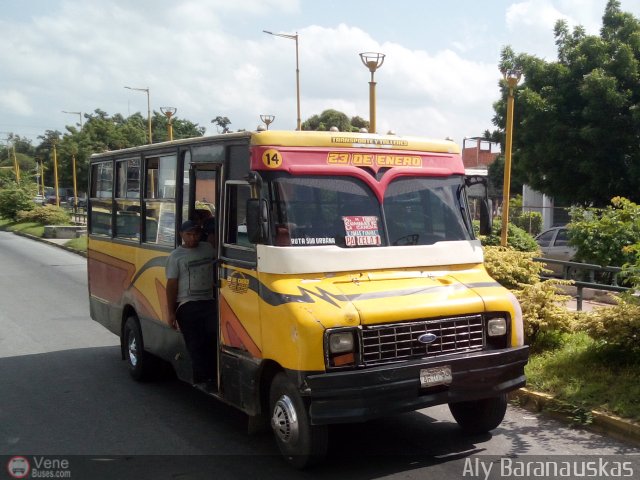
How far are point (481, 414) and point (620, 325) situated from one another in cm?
181

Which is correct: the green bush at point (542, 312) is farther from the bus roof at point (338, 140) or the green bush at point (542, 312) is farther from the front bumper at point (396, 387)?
the front bumper at point (396, 387)

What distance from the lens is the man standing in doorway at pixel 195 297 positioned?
6543 millimetres

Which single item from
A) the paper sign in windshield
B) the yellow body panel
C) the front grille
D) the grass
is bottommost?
the grass

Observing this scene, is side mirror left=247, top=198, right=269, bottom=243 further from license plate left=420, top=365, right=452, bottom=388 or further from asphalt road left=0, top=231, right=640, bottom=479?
asphalt road left=0, top=231, right=640, bottom=479

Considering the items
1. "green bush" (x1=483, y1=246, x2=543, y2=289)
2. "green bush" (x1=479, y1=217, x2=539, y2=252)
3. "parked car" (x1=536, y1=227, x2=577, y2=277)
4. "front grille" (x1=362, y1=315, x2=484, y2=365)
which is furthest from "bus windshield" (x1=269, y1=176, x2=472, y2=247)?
"parked car" (x1=536, y1=227, x2=577, y2=277)

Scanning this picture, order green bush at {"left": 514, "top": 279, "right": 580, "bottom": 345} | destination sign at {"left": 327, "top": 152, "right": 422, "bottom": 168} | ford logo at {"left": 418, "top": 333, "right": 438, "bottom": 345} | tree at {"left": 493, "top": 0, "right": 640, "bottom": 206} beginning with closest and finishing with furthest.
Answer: ford logo at {"left": 418, "top": 333, "right": 438, "bottom": 345}, destination sign at {"left": 327, "top": 152, "right": 422, "bottom": 168}, green bush at {"left": 514, "top": 279, "right": 580, "bottom": 345}, tree at {"left": 493, "top": 0, "right": 640, "bottom": 206}

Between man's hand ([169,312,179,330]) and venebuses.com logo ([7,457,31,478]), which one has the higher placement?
man's hand ([169,312,179,330])

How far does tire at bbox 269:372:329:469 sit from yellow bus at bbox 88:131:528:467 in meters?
0.01

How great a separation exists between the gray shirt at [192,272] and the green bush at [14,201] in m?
42.1

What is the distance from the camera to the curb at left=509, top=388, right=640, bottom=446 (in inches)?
230


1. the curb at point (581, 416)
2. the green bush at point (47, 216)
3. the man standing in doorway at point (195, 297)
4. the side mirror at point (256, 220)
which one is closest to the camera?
the side mirror at point (256, 220)

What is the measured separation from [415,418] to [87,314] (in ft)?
26.8

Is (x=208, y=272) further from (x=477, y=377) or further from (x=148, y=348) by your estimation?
(x=477, y=377)

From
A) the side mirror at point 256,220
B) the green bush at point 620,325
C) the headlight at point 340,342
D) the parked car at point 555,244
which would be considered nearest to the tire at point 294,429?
the headlight at point 340,342
